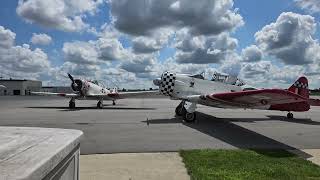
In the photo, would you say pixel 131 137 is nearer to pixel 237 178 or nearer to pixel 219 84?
pixel 237 178

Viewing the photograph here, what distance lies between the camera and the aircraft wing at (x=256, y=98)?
11587mm

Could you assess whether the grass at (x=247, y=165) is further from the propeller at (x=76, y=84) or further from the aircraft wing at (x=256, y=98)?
the propeller at (x=76, y=84)

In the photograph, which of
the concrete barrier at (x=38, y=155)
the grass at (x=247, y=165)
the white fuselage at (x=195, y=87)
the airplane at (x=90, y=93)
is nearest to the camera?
the concrete barrier at (x=38, y=155)

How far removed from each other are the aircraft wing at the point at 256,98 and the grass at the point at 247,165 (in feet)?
10.4

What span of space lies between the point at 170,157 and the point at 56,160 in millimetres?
5977

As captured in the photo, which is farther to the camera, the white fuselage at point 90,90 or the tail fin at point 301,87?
the white fuselage at point 90,90

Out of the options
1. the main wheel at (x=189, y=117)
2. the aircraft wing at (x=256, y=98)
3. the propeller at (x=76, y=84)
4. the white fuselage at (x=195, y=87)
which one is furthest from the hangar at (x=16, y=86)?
the aircraft wing at (x=256, y=98)

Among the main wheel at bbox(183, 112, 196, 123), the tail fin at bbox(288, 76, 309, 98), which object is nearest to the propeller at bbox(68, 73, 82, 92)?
the main wheel at bbox(183, 112, 196, 123)

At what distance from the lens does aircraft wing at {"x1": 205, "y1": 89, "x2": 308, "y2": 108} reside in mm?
11587

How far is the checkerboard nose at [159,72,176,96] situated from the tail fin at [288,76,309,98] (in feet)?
20.9

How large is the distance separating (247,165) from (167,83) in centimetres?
1094

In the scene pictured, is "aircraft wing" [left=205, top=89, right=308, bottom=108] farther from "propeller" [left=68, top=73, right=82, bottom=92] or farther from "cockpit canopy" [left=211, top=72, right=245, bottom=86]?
"propeller" [left=68, top=73, right=82, bottom=92]

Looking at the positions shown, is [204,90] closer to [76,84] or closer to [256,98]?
[256,98]

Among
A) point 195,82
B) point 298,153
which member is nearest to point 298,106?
point 195,82
